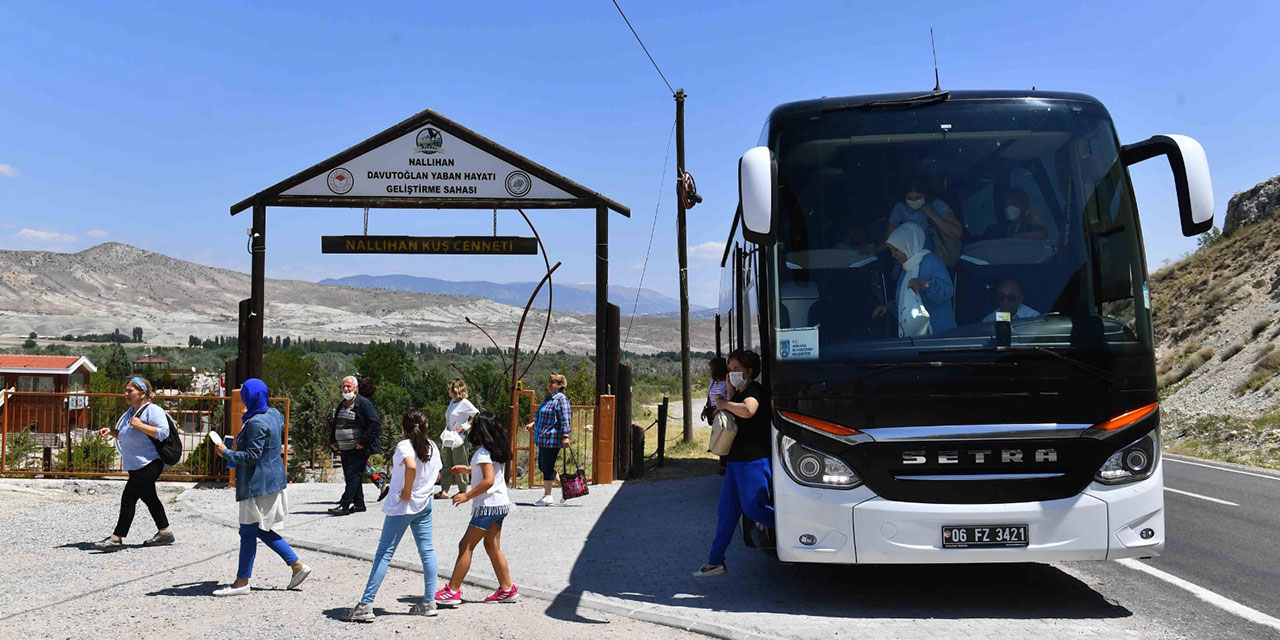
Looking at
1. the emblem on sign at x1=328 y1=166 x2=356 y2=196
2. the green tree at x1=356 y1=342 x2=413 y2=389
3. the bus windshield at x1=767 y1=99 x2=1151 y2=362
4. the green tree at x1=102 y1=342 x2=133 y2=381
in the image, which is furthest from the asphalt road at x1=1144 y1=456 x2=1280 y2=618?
the green tree at x1=102 y1=342 x2=133 y2=381

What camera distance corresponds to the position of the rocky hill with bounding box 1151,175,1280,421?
3130 cm

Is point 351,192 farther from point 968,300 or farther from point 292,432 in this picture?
point 292,432

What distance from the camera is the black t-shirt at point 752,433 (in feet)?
26.2

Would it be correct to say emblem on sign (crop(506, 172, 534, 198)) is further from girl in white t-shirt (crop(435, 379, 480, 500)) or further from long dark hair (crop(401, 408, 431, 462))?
long dark hair (crop(401, 408, 431, 462))

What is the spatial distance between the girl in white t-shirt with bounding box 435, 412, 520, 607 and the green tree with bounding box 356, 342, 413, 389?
41.0m

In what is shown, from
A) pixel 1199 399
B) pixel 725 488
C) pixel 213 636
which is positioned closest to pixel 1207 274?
pixel 1199 399

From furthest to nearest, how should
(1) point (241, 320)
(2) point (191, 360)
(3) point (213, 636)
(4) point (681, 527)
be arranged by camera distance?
(2) point (191, 360) < (1) point (241, 320) < (4) point (681, 527) < (3) point (213, 636)

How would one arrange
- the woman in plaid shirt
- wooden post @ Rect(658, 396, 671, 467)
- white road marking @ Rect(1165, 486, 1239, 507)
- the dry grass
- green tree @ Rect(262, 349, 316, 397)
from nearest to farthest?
1. white road marking @ Rect(1165, 486, 1239, 507)
2. the woman in plaid shirt
3. wooden post @ Rect(658, 396, 671, 467)
4. the dry grass
5. green tree @ Rect(262, 349, 316, 397)

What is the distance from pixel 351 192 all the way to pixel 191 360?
89.0m

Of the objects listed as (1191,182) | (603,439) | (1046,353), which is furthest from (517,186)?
(1191,182)

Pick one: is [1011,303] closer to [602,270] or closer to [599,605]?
[599,605]

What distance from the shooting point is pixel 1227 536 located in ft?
34.3

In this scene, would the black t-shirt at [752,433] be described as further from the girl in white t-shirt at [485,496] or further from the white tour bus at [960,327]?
the girl in white t-shirt at [485,496]

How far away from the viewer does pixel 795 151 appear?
24.5ft
